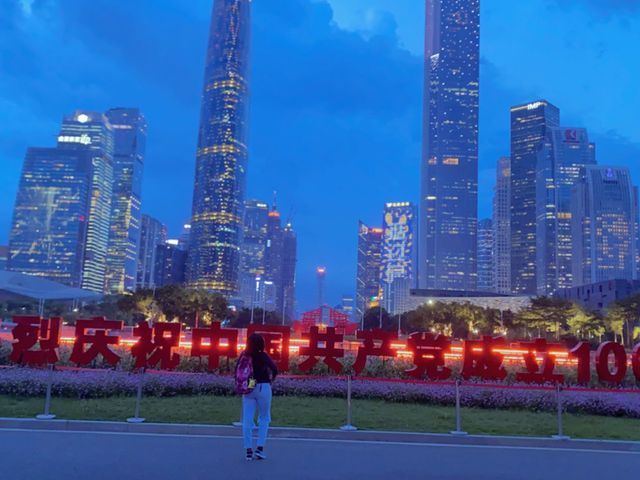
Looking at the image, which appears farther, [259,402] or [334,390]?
[334,390]

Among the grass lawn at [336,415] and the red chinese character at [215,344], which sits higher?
the red chinese character at [215,344]

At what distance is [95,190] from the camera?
17762 centimetres

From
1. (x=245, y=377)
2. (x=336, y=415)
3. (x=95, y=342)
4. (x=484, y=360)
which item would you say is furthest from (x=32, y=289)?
(x=245, y=377)

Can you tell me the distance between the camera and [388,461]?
793 centimetres

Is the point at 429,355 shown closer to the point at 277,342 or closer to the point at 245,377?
the point at 277,342

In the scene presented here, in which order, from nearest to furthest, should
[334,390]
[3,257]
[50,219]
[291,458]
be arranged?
[291,458]
[334,390]
[50,219]
[3,257]

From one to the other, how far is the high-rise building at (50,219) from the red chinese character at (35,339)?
152m

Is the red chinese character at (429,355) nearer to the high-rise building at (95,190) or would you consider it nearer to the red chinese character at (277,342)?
the red chinese character at (277,342)

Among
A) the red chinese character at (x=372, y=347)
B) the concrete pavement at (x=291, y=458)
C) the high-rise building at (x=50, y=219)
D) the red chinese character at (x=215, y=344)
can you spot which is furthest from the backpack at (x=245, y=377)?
the high-rise building at (x=50, y=219)

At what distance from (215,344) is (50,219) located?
159 m

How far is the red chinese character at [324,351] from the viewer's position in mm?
15969

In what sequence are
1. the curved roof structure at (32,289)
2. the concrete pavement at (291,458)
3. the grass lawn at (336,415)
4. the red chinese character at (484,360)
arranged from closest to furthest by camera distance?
the concrete pavement at (291,458)
the grass lawn at (336,415)
the red chinese character at (484,360)
the curved roof structure at (32,289)

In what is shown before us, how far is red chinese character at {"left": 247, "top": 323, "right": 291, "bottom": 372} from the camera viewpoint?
1619cm

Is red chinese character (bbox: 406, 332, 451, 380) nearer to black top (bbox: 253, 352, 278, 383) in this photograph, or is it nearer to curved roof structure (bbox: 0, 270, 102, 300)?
black top (bbox: 253, 352, 278, 383)
